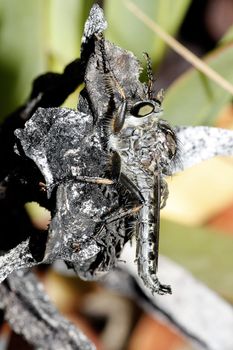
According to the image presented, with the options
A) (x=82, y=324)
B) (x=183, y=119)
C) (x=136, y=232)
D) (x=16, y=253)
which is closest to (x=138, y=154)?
(x=136, y=232)

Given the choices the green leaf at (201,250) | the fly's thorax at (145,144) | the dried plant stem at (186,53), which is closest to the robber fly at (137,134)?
the fly's thorax at (145,144)

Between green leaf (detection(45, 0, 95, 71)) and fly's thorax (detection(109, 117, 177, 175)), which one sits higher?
green leaf (detection(45, 0, 95, 71))

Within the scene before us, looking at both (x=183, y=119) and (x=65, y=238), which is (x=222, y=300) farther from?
(x=65, y=238)

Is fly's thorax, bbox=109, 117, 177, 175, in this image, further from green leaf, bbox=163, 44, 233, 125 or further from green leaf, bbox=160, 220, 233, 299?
green leaf, bbox=160, 220, 233, 299

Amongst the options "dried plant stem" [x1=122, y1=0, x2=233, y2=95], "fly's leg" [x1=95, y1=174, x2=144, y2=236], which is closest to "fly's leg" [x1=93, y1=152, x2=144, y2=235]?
"fly's leg" [x1=95, y1=174, x2=144, y2=236]

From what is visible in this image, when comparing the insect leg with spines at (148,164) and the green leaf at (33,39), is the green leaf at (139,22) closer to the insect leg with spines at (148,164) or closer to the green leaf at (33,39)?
the green leaf at (33,39)

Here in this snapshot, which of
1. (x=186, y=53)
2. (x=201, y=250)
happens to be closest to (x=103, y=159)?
(x=186, y=53)
